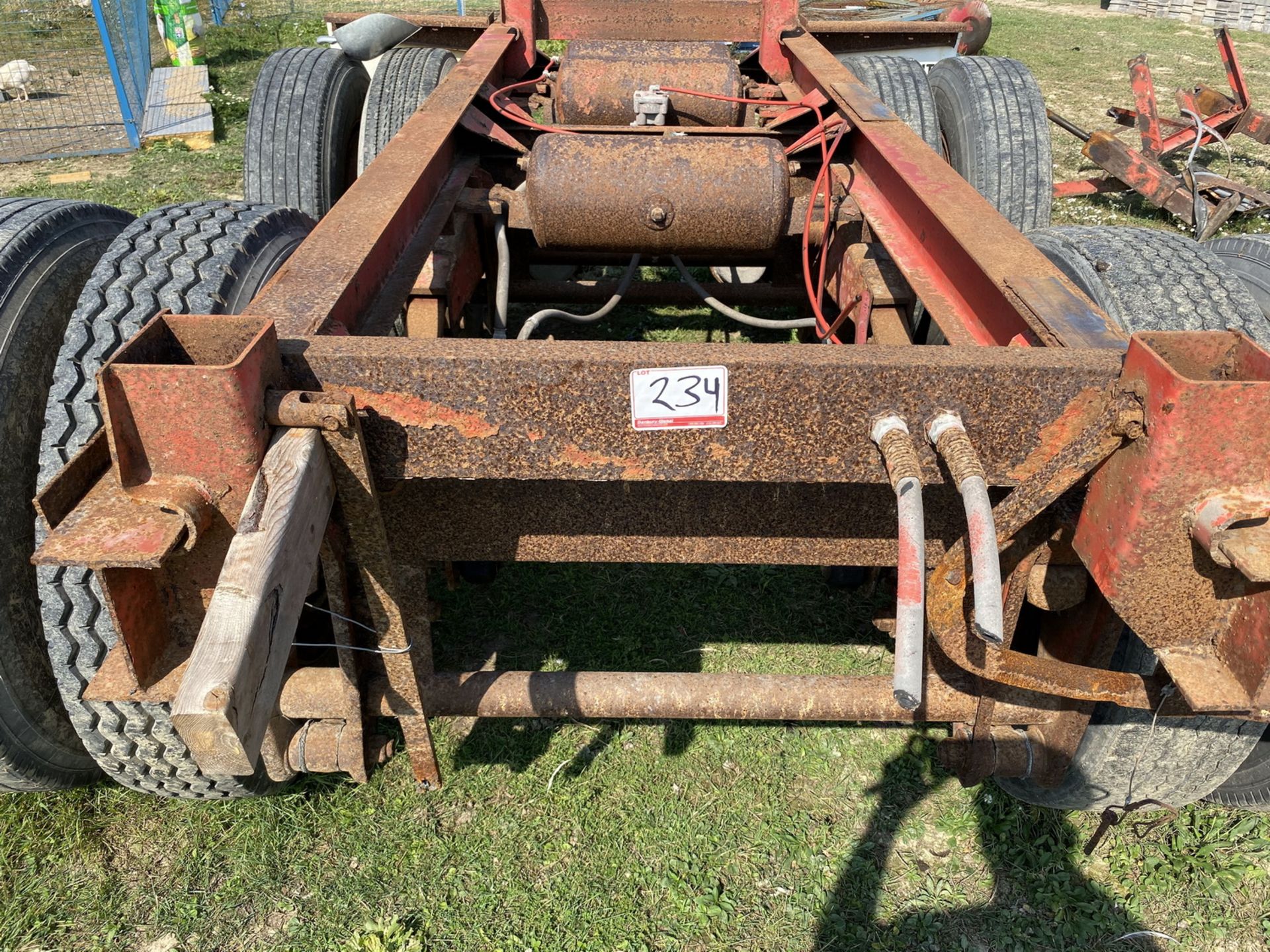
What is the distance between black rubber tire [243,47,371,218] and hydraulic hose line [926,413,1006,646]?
2.74 m

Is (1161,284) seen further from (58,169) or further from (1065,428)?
(58,169)

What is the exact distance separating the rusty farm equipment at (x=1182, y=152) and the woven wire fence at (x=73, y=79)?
7774 mm

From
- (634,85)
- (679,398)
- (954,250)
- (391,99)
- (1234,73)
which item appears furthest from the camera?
(1234,73)

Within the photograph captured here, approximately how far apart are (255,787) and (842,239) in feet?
7.11

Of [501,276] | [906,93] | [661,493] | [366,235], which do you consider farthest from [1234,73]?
[366,235]

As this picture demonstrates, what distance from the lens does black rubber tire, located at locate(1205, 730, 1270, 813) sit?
1.97 m

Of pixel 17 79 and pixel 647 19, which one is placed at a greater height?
pixel 647 19

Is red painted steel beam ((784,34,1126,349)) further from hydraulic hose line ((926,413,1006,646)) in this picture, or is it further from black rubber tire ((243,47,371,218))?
black rubber tire ((243,47,371,218))

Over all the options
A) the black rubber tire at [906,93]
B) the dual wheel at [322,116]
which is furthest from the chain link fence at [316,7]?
the black rubber tire at [906,93]

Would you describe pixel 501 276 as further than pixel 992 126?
No

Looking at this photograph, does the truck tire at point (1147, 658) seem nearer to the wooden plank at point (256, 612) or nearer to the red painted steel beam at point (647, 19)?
the wooden plank at point (256, 612)

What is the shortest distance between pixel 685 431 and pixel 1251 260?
6.36 feet

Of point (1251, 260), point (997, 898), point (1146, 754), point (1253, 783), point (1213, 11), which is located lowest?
point (997, 898)

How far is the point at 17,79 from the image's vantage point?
8.94 m
